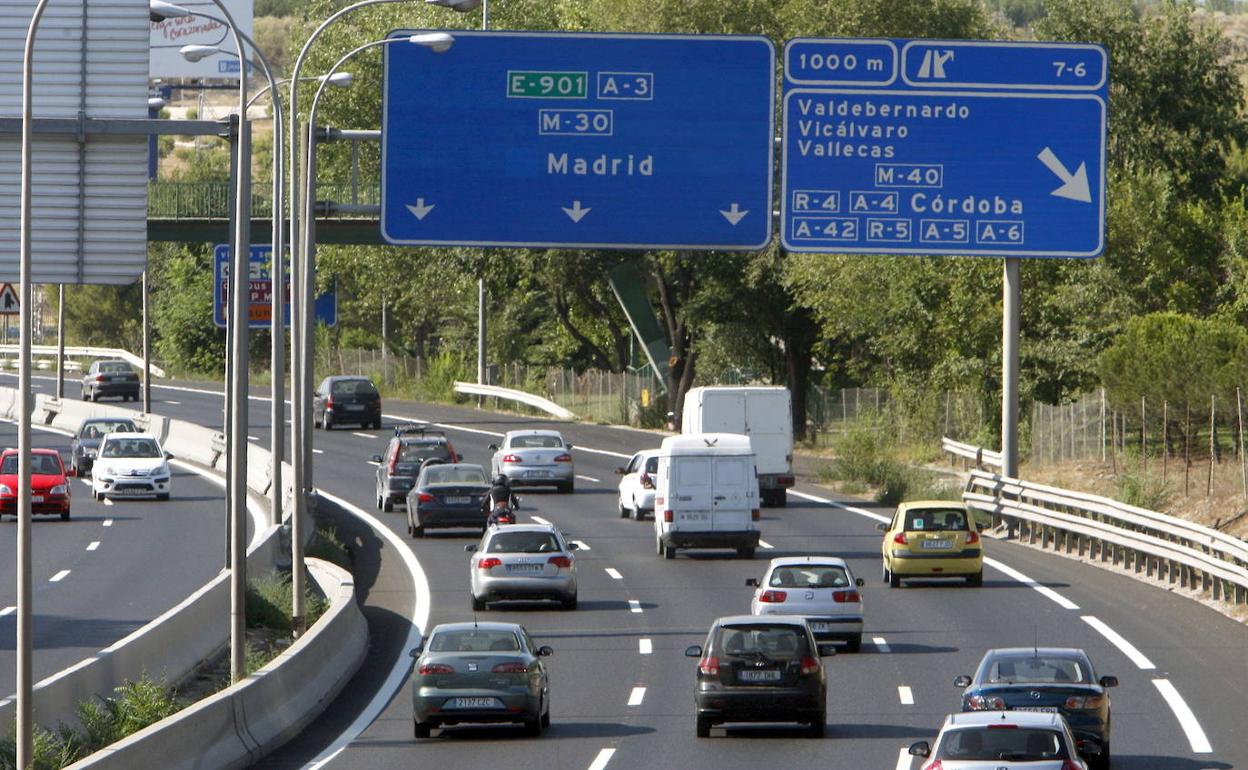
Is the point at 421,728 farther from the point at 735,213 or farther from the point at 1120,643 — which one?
the point at 1120,643

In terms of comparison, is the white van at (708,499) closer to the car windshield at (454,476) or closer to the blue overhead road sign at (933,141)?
the car windshield at (454,476)

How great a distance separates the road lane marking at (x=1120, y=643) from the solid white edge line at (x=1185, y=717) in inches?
56.3

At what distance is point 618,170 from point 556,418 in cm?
4723

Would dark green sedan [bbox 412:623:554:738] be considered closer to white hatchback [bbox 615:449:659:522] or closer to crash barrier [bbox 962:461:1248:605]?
crash barrier [bbox 962:461:1248:605]

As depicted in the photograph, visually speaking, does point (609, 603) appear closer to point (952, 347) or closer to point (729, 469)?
point (729, 469)

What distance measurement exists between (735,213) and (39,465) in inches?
987

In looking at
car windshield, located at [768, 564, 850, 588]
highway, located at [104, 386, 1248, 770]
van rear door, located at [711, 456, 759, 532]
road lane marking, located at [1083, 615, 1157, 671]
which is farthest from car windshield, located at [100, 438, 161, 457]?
road lane marking, located at [1083, 615, 1157, 671]

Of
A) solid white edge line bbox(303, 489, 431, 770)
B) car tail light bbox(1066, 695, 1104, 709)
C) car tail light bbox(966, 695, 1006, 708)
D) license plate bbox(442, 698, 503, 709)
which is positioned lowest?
solid white edge line bbox(303, 489, 431, 770)

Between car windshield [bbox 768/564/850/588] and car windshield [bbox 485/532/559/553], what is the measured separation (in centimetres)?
512

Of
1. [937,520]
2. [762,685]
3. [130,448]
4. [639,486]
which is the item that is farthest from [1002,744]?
[130,448]

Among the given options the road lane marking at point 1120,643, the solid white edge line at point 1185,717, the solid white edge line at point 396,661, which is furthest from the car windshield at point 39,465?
the solid white edge line at point 1185,717

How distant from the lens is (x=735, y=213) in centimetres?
3034

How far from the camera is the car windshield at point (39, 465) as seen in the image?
161 feet

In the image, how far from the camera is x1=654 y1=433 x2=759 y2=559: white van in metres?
40.7
